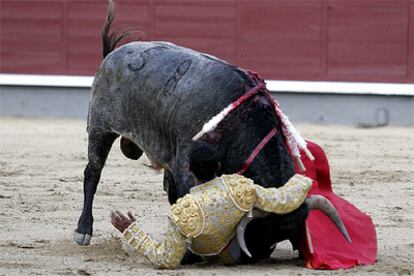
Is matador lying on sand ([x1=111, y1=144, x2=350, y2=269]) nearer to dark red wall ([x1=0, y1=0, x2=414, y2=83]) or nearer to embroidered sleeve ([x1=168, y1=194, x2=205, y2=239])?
embroidered sleeve ([x1=168, y1=194, x2=205, y2=239])

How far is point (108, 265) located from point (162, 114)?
2.03 feet

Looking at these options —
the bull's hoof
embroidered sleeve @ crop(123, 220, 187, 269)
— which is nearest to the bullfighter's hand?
embroidered sleeve @ crop(123, 220, 187, 269)

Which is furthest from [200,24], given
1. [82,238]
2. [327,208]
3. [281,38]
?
[327,208]

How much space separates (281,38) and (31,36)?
252 centimetres

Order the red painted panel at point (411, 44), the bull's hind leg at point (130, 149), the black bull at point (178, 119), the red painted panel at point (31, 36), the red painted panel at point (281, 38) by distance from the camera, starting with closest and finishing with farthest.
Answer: the black bull at point (178, 119) → the bull's hind leg at point (130, 149) → the red painted panel at point (411, 44) → the red painted panel at point (281, 38) → the red painted panel at point (31, 36)

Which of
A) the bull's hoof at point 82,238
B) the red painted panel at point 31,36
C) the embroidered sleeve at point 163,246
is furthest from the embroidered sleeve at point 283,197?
the red painted panel at point 31,36

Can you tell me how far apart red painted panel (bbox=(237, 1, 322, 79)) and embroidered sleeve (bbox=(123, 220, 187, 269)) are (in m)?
7.01

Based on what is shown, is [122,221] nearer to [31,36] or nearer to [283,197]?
[283,197]

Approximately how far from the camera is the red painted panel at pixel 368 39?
36.0 ft

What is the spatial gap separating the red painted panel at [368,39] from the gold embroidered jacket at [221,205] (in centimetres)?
698

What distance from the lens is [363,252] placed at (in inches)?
176

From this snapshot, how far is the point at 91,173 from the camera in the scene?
17.1ft

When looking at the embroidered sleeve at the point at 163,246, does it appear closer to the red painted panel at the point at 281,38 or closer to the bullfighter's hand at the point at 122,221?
the bullfighter's hand at the point at 122,221

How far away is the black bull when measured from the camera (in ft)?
13.9
